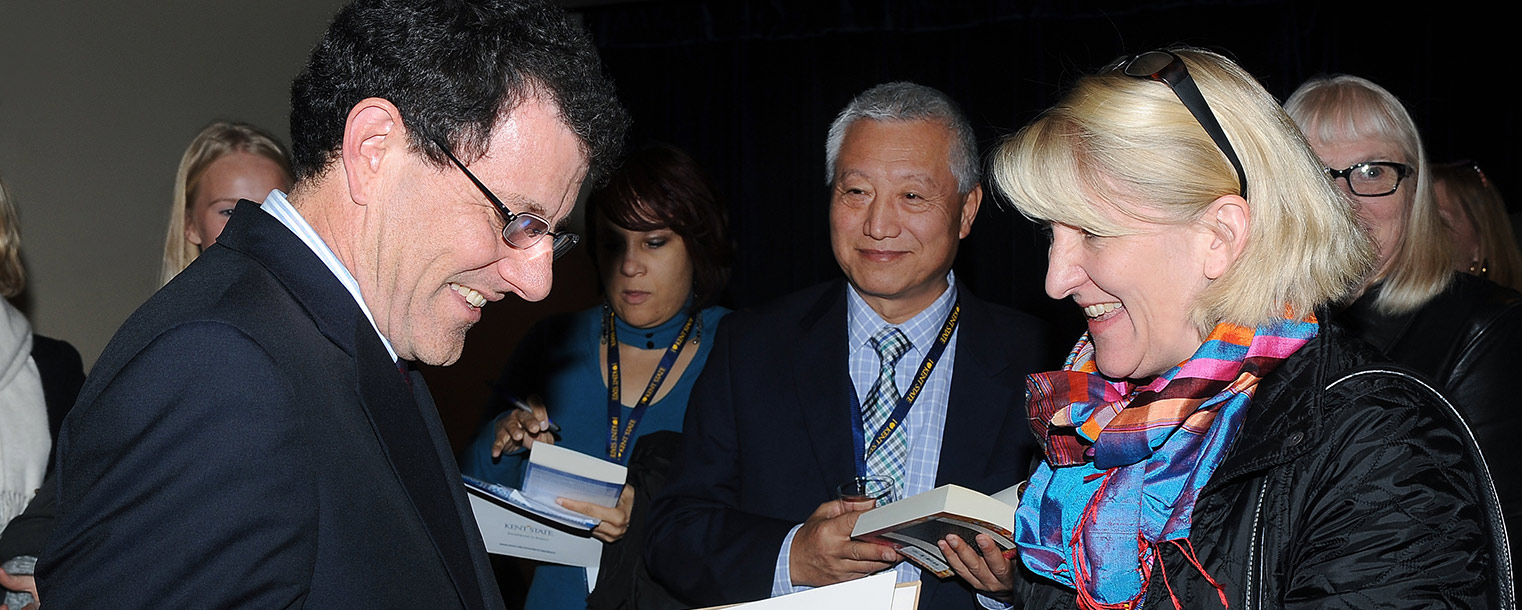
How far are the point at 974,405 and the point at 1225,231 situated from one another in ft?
3.27

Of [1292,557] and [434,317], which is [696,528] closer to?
[434,317]

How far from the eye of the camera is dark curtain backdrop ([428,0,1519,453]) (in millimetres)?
5859

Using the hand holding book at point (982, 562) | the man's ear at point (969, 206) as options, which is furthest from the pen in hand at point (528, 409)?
the hand holding book at point (982, 562)

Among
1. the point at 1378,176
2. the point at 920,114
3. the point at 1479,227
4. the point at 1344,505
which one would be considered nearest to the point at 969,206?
the point at 920,114

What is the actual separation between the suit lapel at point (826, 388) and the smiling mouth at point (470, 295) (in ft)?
3.78

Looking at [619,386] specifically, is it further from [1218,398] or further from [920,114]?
[1218,398]

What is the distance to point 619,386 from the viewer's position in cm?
323

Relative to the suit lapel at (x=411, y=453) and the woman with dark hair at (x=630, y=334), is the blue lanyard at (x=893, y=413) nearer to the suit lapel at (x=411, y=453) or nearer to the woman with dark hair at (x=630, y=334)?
the woman with dark hair at (x=630, y=334)

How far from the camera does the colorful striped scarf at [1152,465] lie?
1388 millimetres

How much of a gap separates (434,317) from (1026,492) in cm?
93

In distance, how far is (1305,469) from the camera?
129 cm

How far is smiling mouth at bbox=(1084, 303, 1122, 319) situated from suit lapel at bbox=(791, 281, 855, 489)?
87cm

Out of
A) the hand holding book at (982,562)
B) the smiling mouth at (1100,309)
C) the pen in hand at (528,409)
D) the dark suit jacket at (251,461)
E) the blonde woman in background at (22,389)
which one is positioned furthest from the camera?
the pen in hand at (528,409)

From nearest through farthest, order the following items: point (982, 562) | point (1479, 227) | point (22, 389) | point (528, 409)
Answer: point (982, 562)
point (22, 389)
point (528, 409)
point (1479, 227)
